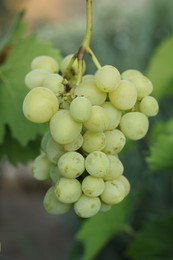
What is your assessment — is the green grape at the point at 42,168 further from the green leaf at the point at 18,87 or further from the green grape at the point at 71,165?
the green leaf at the point at 18,87

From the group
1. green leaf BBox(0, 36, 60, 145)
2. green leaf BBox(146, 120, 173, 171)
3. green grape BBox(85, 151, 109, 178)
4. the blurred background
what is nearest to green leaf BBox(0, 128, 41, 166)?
green leaf BBox(0, 36, 60, 145)

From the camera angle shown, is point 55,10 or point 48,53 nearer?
point 48,53

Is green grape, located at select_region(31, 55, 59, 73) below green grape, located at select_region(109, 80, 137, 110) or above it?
above

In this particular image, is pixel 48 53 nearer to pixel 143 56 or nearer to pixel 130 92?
pixel 130 92

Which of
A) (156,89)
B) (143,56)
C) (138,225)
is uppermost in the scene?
(156,89)

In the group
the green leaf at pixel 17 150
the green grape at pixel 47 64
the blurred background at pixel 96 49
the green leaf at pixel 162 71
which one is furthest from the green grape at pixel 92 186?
the blurred background at pixel 96 49

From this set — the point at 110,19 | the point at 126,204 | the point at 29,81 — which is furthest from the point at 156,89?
the point at 110,19

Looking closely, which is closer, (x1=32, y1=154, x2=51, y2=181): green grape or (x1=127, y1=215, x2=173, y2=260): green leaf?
(x1=32, y1=154, x2=51, y2=181): green grape

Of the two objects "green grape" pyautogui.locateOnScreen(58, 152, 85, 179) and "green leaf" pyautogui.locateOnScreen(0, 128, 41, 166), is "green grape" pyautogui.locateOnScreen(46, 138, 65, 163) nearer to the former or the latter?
"green grape" pyautogui.locateOnScreen(58, 152, 85, 179)
